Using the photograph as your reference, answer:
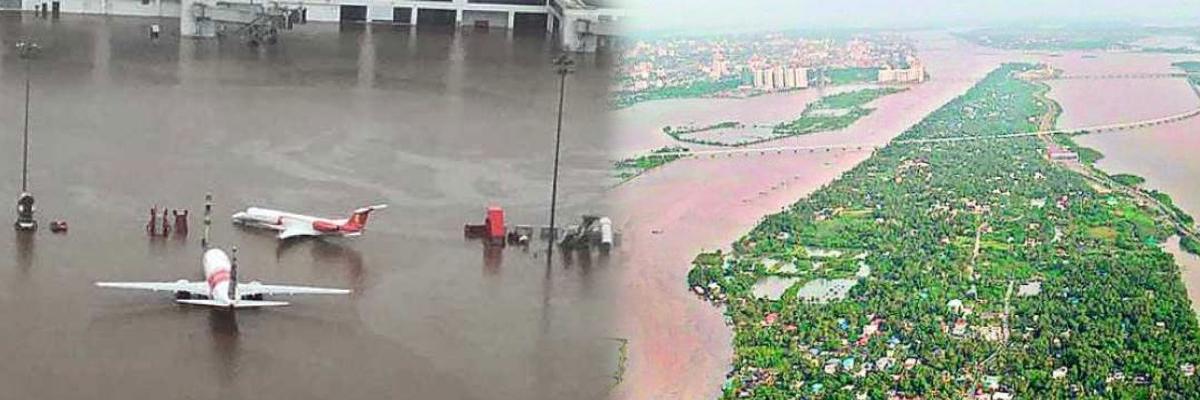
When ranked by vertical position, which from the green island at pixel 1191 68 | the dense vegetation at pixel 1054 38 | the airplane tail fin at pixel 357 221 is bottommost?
the airplane tail fin at pixel 357 221

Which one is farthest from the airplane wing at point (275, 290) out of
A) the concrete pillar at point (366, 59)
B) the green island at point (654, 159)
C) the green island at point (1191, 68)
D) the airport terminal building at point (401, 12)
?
the airport terminal building at point (401, 12)

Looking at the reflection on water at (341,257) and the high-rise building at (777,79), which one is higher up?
the high-rise building at (777,79)

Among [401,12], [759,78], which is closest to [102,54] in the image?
[401,12]

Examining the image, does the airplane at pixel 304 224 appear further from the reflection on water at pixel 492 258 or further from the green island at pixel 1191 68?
the green island at pixel 1191 68

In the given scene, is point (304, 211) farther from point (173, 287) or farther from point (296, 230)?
point (173, 287)

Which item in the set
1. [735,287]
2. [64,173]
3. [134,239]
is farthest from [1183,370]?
[64,173]

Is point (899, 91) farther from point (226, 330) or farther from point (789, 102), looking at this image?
point (226, 330)
